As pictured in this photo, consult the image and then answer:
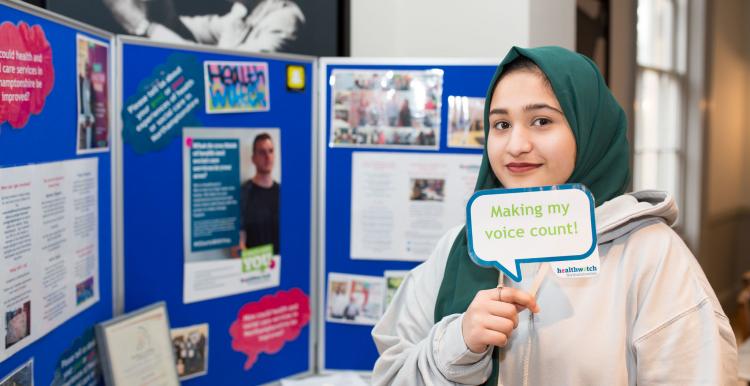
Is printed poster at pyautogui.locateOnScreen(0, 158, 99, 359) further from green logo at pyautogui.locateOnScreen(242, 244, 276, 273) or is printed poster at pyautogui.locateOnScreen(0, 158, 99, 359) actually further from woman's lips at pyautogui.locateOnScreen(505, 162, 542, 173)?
woman's lips at pyautogui.locateOnScreen(505, 162, 542, 173)

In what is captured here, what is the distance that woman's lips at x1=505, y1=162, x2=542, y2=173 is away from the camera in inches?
43.4

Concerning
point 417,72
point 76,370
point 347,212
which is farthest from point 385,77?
point 76,370

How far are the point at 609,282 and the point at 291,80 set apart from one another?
1.33 m

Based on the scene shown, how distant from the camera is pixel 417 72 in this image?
219 centimetres

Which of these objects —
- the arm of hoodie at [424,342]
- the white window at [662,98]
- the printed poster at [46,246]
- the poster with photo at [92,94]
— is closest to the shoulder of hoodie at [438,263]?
the arm of hoodie at [424,342]

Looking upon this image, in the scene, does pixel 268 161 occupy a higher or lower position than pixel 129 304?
higher

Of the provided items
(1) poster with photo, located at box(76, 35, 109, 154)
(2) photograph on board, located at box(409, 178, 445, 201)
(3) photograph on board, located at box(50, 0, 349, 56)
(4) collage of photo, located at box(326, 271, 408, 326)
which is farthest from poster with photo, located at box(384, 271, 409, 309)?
(1) poster with photo, located at box(76, 35, 109, 154)

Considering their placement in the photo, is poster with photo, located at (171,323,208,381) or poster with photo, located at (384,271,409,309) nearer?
poster with photo, located at (171,323,208,381)

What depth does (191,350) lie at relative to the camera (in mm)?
2025

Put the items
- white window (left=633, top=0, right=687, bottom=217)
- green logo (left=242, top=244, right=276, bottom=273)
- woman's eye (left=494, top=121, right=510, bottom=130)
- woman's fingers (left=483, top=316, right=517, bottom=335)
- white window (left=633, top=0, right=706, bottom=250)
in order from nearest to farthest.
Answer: woman's fingers (left=483, top=316, right=517, bottom=335)
woman's eye (left=494, top=121, right=510, bottom=130)
green logo (left=242, top=244, right=276, bottom=273)
white window (left=633, top=0, right=687, bottom=217)
white window (left=633, top=0, right=706, bottom=250)

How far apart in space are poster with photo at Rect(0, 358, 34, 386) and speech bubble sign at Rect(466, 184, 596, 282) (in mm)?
928

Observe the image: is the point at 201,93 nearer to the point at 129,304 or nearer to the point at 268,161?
the point at 268,161

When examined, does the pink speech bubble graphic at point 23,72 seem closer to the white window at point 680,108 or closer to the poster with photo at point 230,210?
the poster with photo at point 230,210

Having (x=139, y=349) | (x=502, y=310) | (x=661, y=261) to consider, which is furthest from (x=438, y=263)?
(x=139, y=349)
